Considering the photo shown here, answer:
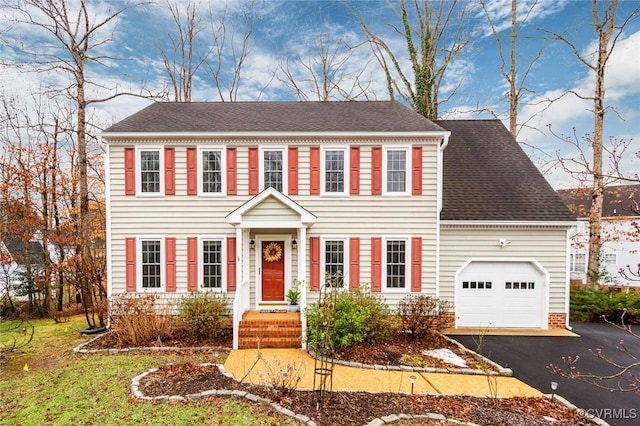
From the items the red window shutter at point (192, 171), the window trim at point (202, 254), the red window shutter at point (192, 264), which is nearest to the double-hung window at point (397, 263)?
the window trim at point (202, 254)

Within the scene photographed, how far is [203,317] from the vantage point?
835 centimetres

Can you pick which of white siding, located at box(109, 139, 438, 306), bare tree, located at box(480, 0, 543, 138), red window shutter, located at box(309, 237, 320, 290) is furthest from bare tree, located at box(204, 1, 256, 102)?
bare tree, located at box(480, 0, 543, 138)

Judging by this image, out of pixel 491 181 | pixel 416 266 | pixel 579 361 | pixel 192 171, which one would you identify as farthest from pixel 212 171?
pixel 579 361

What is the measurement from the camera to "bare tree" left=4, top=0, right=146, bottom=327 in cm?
1125

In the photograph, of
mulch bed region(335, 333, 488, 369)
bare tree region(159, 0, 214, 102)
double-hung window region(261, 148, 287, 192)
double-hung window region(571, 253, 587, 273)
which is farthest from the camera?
double-hung window region(571, 253, 587, 273)

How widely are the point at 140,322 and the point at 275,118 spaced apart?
7.14m

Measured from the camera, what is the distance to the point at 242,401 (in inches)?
204

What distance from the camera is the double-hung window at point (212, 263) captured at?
9.56 m

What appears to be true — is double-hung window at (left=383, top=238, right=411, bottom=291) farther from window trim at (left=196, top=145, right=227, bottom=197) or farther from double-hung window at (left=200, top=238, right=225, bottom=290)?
window trim at (left=196, top=145, right=227, bottom=197)

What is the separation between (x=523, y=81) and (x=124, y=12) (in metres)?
18.1

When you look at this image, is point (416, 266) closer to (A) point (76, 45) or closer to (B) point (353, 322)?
(B) point (353, 322)

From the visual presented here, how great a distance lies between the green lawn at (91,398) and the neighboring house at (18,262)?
573 cm

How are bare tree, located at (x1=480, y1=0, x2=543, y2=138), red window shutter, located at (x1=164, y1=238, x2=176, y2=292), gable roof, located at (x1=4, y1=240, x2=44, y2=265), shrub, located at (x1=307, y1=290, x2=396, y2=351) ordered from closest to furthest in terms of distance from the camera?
1. shrub, located at (x1=307, y1=290, x2=396, y2=351)
2. red window shutter, located at (x1=164, y1=238, x2=176, y2=292)
3. gable roof, located at (x1=4, y1=240, x2=44, y2=265)
4. bare tree, located at (x1=480, y1=0, x2=543, y2=138)

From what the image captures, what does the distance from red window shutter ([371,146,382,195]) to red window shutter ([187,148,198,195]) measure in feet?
17.6
